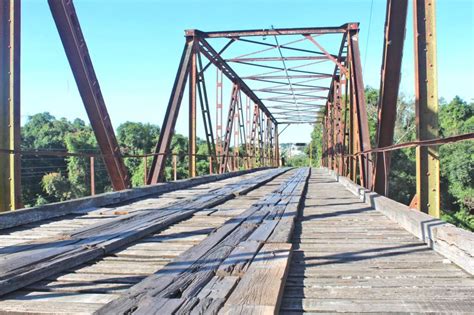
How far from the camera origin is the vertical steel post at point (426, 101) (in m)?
4.06

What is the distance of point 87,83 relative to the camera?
20.2 feet

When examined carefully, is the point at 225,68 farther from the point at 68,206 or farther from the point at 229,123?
the point at 68,206

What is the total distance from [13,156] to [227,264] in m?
3.02

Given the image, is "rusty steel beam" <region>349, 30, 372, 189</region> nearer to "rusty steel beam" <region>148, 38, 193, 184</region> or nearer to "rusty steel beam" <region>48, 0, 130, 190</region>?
"rusty steel beam" <region>148, 38, 193, 184</region>

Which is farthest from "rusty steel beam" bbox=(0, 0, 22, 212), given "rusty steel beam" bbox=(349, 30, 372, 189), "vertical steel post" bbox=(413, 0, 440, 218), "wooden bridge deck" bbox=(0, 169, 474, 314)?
"rusty steel beam" bbox=(349, 30, 372, 189)

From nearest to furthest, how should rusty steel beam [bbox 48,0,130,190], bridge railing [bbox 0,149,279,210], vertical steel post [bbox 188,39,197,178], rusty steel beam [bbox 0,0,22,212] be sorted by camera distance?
rusty steel beam [bbox 0,0,22,212] < rusty steel beam [bbox 48,0,130,190] < bridge railing [bbox 0,149,279,210] < vertical steel post [bbox 188,39,197,178]

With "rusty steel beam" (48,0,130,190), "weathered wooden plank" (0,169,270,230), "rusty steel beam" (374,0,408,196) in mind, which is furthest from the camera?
"rusty steel beam" (48,0,130,190)

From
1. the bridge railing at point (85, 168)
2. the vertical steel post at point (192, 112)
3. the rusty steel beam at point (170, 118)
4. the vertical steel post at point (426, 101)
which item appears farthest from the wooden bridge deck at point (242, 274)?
the vertical steel post at point (192, 112)

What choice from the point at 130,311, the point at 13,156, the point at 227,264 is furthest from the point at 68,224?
the point at 130,311

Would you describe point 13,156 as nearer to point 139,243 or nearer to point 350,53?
point 139,243

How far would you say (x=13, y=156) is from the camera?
4.45 metres

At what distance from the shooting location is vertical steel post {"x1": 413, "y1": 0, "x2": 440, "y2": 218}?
A: 160 inches

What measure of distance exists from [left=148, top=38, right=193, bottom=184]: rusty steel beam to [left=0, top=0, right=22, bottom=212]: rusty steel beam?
4300mm

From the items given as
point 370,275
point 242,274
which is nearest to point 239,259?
point 242,274
